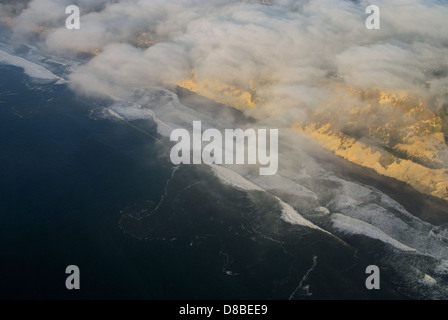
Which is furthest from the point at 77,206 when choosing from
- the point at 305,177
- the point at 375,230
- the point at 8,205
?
the point at 375,230

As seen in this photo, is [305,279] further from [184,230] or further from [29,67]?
[29,67]

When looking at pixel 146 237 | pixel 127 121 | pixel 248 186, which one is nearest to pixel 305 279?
pixel 248 186

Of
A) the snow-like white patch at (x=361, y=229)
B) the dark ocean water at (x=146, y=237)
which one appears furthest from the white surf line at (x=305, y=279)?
the snow-like white patch at (x=361, y=229)

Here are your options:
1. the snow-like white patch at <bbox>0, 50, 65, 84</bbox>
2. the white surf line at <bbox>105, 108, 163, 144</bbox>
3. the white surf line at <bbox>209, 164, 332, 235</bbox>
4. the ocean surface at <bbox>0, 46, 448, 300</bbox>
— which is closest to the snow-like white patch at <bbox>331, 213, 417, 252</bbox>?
the ocean surface at <bbox>0, 46, 448, 300</bbox>

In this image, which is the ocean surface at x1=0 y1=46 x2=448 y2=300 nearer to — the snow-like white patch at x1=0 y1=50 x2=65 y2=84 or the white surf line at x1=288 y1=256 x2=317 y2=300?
the white surf line at x1=288 y1=256 x2=317 y2=300

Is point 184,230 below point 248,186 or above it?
below

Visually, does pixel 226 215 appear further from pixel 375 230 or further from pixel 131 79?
pixel 131 79

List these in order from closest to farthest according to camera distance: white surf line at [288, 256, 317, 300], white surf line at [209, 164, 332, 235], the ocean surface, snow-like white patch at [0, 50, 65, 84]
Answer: white surf line at [288, 256, 317, 300], the ocean surface, white surf line at [209, 164, 332, 235], snow-like white patch at [0, 50, 65, 84]
